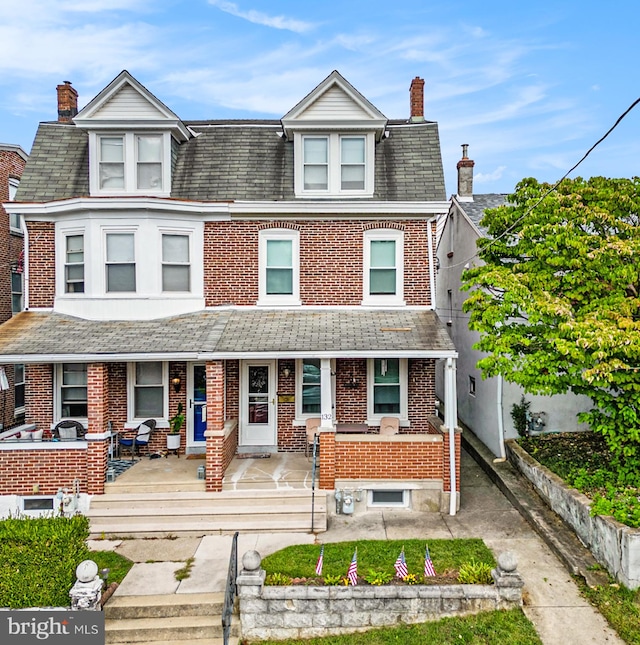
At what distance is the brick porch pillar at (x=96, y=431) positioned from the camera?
32.6 feet

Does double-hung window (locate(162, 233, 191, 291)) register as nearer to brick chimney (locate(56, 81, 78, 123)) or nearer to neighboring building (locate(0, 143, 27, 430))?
brick chimney (locate(56, 81, 78, 123))

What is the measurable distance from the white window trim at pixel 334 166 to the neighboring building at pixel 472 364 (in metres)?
3.12

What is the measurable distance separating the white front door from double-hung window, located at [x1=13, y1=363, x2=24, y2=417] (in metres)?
9.39

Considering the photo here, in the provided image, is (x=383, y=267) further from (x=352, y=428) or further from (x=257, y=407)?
(x=257, y=407)

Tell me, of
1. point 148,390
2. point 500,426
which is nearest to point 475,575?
point 500,426

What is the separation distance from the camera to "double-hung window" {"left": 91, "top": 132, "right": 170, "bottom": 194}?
12.2 meters

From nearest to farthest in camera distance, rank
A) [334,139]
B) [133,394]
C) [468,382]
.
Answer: [133,394] → [334,139] → [468,382]

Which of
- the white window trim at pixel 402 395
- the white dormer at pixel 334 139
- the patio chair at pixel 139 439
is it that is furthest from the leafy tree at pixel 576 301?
the patio chair at pixel 139 439

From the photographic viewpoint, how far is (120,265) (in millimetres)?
11922

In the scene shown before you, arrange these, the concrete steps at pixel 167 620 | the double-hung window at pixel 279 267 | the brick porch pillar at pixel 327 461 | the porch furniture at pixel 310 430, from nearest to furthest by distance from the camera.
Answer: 1. the concrete steps at pixel 167 620
2. the brick porch pillar at pixel 327 461
3. the porch furniture at pixel 310 430
4. the double-hung window at pixel 279 267

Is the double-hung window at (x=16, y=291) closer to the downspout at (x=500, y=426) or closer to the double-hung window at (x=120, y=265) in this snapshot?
the double-hung window at (x=120, y=265)

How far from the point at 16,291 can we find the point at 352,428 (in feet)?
42.4

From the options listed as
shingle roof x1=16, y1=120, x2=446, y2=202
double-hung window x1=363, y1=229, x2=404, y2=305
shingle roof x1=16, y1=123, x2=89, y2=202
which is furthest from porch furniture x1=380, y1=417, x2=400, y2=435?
shingle roof x1=16, y1=123, x2=89, y2=202

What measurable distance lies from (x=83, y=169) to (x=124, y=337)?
5.22m
